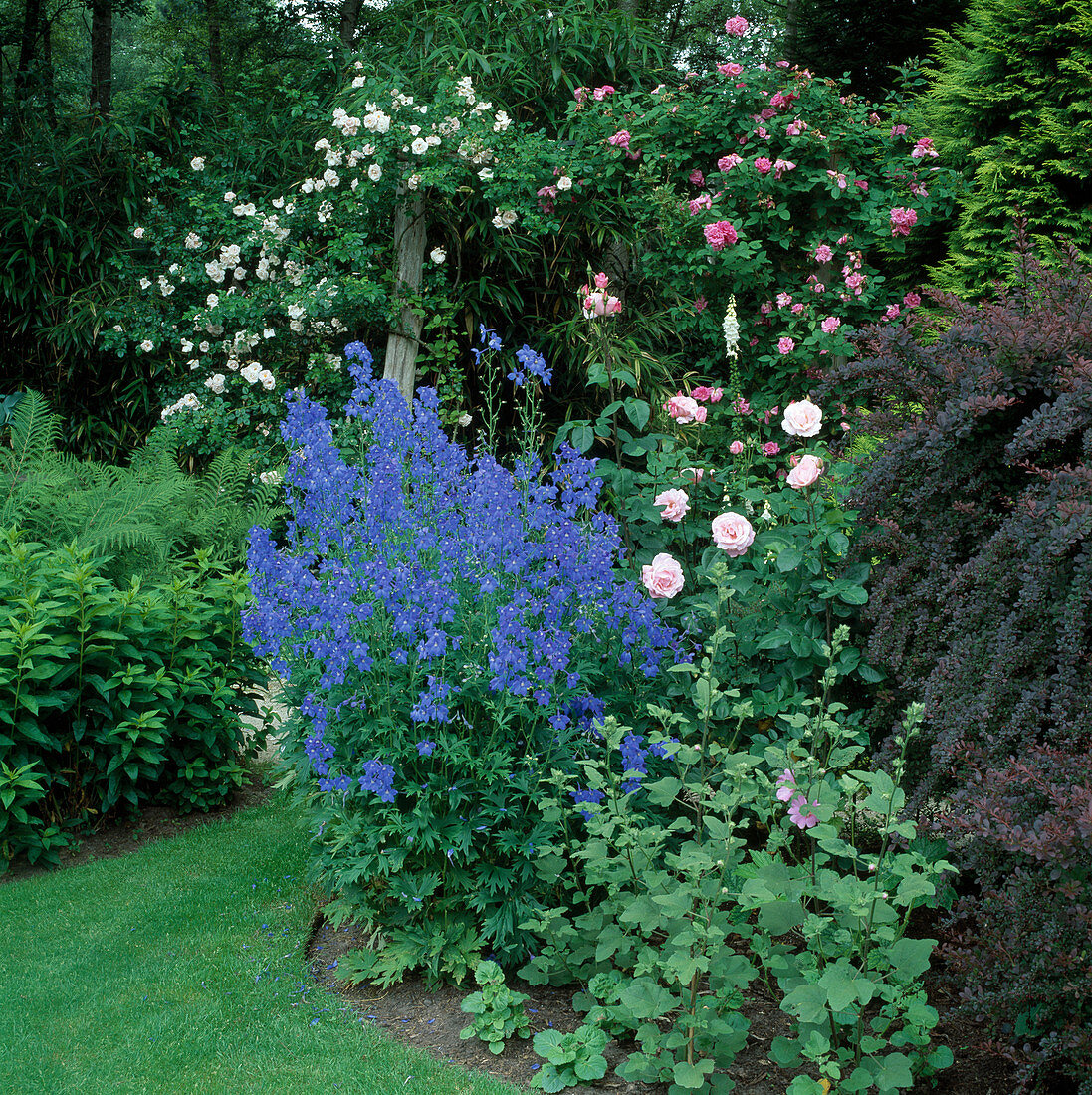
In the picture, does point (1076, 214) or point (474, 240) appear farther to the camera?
point (474, 240)

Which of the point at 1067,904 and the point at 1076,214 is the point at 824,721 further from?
the point at 1076,214

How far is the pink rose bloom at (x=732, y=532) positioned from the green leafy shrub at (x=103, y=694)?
196 centimetres

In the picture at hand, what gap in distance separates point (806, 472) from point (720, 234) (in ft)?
10.2

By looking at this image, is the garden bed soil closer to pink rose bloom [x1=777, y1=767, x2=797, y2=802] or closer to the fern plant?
pink rose bloom [x1=777, y1=767, x2=797, y2=802]

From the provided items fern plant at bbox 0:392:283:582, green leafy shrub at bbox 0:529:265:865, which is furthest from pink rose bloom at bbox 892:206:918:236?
green leafy shrub at bbox 0:529:265:865

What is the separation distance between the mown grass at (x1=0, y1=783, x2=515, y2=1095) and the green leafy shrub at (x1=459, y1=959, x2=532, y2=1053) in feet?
0.41

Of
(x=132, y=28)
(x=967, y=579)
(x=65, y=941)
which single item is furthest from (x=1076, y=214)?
(x=132, y=28)

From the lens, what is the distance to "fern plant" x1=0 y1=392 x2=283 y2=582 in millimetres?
4023

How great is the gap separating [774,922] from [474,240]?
511 centimetres

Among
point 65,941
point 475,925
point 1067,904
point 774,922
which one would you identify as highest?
point 1067,904

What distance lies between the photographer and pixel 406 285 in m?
5.93

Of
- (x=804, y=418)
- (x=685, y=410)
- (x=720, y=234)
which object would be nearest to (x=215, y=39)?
(x=720, y=234)

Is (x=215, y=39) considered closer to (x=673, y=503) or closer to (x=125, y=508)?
(x=125, y=508)

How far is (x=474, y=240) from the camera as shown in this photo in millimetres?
6230
